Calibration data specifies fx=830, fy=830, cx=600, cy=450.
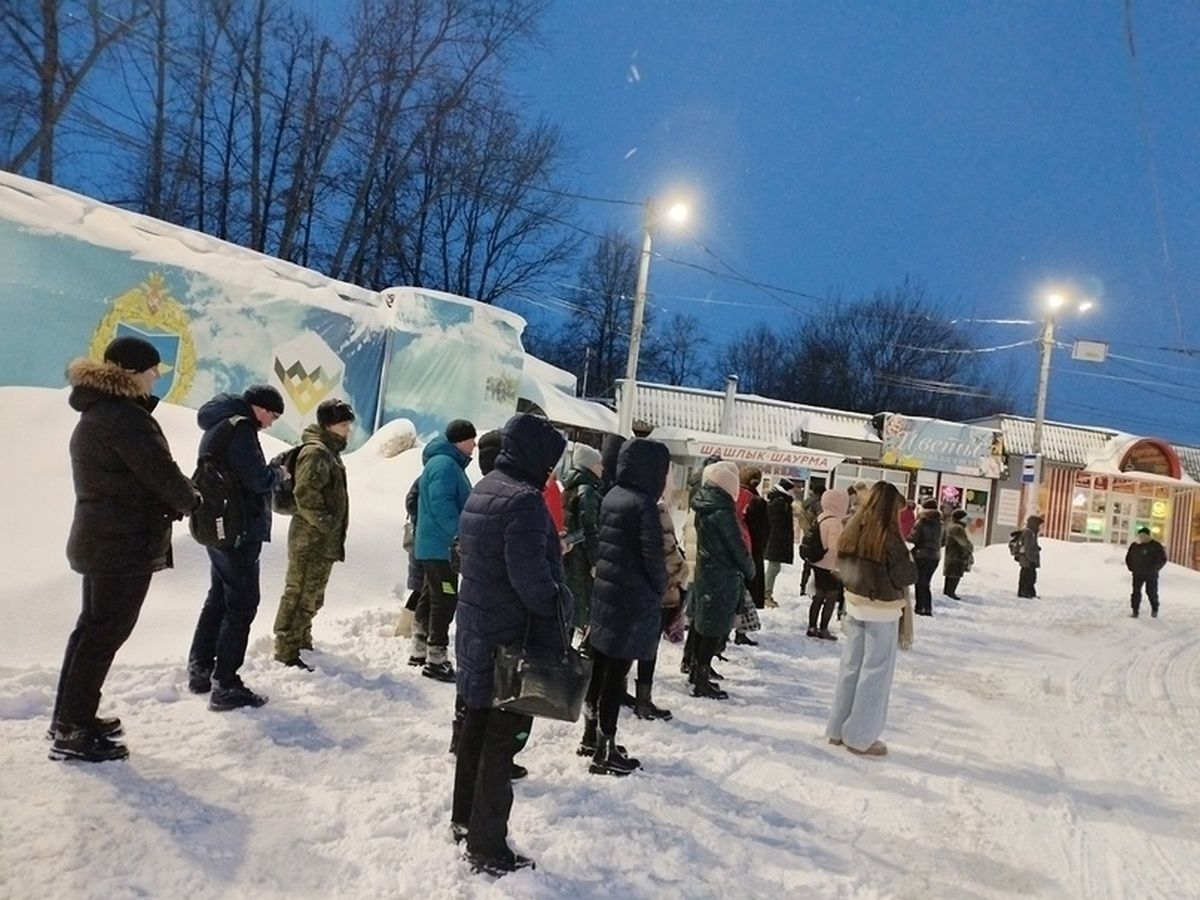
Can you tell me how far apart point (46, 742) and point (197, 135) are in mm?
21554

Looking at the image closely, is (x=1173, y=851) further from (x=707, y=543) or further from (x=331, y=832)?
(x=331, y=832)

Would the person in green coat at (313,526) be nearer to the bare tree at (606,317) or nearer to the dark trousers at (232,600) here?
the dark trousers at (232,600)

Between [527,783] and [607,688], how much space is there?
679 millimetres

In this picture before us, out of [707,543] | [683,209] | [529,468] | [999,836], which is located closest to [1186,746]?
[999,836]

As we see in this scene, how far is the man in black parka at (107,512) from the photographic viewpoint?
3639 mm

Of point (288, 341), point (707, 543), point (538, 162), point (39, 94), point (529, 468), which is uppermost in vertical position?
point (538, 162)

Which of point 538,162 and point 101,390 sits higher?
point 538,162

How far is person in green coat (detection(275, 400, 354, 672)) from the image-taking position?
17.5ft

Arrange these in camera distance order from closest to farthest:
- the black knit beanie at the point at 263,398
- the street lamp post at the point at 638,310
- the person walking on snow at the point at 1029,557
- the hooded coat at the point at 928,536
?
the black knit beanie at the point at 263,398
the hooded coat at the point at 928,536
the person walking on snow at the point at 1029,557
the street lamp post at the point at 638,310

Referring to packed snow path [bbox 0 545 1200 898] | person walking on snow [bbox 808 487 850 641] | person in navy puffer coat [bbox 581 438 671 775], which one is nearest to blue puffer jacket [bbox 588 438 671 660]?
person in navy puffer coat [bbox 581 438 671 775]

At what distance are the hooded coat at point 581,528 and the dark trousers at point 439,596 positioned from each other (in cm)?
87

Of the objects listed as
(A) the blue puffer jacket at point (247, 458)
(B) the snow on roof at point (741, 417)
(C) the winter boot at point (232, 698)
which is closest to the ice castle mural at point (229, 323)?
(A) the blue puffer jacket at point (247, 458)

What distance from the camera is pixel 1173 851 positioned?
4203 millimetres

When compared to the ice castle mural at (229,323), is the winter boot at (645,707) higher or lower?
lower
